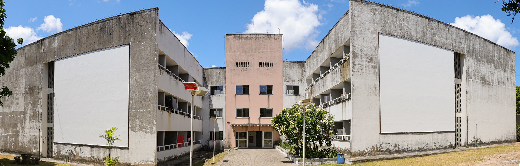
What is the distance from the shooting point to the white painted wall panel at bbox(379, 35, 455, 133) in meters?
24.1

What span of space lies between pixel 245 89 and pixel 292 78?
5.34m

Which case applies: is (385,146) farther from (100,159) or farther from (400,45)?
(100,159)

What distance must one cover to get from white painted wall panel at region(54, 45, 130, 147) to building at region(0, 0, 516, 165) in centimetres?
7

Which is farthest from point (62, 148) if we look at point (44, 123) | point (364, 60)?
point (364, 60)

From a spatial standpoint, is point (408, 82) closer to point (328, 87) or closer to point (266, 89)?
point (328, 87)

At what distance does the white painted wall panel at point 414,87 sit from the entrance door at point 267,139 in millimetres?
17547

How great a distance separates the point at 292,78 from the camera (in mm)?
40062

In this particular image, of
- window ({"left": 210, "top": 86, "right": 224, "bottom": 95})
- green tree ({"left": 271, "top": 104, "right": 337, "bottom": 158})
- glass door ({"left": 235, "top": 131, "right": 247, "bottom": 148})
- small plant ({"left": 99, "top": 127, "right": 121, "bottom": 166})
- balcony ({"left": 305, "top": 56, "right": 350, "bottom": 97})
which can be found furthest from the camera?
window ({"left": 210, "top": 86, "right": 224, "bottom": 95})

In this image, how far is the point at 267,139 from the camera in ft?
130

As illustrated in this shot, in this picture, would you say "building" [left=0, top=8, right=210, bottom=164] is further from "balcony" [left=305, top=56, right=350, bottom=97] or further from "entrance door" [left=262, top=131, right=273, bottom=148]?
"balcony" [left=305, top=56, right=350, bottom=97]

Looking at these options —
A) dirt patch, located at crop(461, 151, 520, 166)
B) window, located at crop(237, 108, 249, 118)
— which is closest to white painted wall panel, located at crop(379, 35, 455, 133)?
dirt patch, located at crop(461, 151, 520, 166)

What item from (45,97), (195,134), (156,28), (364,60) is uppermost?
(156,28)

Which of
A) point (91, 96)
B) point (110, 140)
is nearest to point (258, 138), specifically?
point (91, 96)

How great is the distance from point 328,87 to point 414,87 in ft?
23.3
